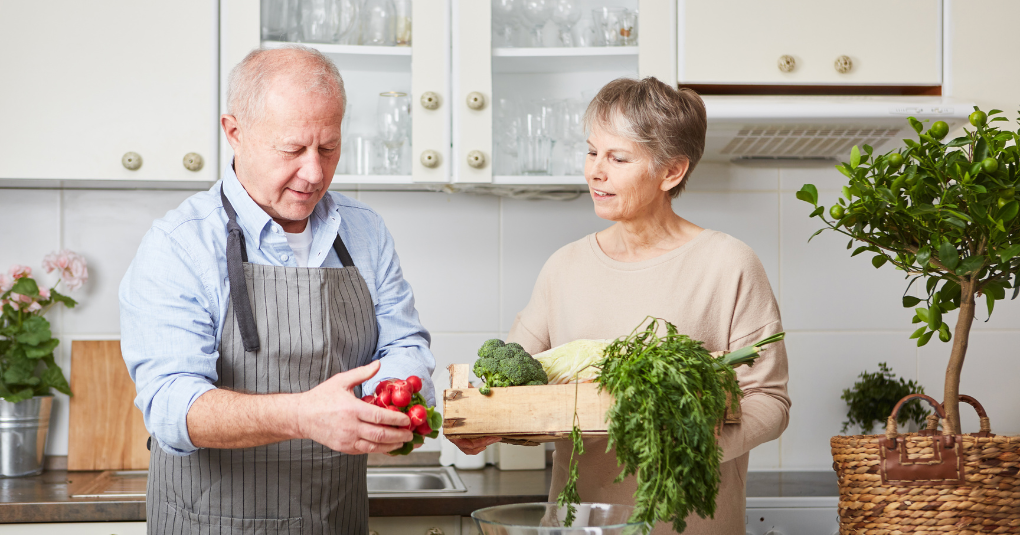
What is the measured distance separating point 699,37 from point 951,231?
3.04ft

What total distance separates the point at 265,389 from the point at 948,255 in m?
1.01

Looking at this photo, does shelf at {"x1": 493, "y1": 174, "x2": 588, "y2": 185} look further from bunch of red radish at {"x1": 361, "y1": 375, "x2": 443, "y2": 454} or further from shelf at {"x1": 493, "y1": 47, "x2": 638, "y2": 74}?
bunch of red radish at {"x1": 361, "y1": 375, "x2": 443, "y2": 454}

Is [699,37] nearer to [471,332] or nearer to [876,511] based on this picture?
Result: [471,332]

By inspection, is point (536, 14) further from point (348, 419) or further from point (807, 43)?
point (348, 419)

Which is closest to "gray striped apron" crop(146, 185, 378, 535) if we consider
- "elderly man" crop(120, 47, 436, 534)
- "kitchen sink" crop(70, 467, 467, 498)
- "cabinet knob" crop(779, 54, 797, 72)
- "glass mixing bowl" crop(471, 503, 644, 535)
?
"elderly man" crop(120, 47, 436, 534)

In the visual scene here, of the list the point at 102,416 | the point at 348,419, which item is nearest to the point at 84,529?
the point at 102,416

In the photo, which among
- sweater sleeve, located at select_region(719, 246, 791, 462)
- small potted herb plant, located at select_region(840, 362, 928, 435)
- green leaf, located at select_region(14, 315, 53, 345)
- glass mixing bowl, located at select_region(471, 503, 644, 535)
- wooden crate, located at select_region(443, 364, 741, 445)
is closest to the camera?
glass mixing bowl, located at select_region(471, 503, 644, 535)

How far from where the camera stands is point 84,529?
1.70m

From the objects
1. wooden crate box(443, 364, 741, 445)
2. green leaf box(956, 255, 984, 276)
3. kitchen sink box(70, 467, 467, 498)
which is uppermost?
green leaf box(956, 255, 984, 276)

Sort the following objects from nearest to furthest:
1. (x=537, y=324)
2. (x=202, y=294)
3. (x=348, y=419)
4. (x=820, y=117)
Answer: (x=348, y=419)
(x=202, y=294)
(x=537, y=324)
(x=820, y=117)

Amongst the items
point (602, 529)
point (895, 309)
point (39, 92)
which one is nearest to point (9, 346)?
point (39, 92)

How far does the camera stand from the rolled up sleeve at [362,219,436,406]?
1.25 metres

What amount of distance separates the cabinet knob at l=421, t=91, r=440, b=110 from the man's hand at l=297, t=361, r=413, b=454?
3.48 ft

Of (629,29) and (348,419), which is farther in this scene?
(629,29)
